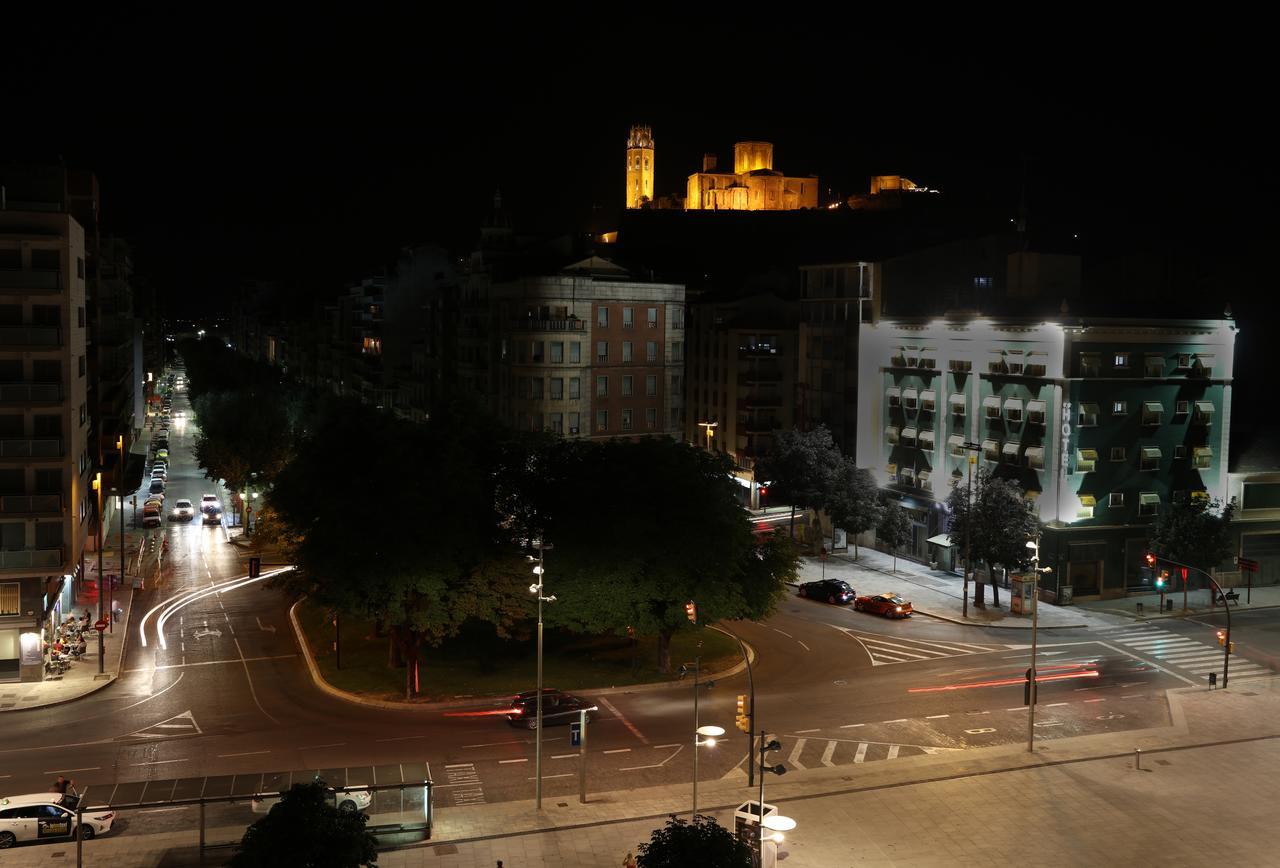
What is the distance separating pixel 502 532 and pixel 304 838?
2529 cm

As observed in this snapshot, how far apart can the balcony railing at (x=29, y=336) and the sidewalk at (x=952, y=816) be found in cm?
2696

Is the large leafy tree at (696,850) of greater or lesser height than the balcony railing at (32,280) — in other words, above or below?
below

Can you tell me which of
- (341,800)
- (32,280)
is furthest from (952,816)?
(32,280)

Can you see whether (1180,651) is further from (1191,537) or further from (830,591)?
(830,591)

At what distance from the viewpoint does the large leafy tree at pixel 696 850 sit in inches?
933

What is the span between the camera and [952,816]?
34.8 metres

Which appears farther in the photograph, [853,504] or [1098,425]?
[853,504]

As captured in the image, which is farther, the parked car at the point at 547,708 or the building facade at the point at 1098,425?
the building facade at the point at 1098,425

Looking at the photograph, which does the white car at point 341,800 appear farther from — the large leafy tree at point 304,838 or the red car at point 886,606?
the red car at point 886,606

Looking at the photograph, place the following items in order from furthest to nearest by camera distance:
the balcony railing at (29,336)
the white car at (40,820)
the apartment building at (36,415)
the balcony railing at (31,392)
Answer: the balcony railing at (29,336) < the balcony railing at (31,392) < the apartment building at (36,415) < the white car at (40,820)

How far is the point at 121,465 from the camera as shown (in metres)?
70.7

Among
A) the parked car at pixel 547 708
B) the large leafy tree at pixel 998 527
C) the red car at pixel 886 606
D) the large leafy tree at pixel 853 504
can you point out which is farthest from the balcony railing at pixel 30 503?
the large leafy tree at pixel 853 504

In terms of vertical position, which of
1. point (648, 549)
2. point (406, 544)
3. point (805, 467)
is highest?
point (805, 467)

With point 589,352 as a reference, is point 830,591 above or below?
below
